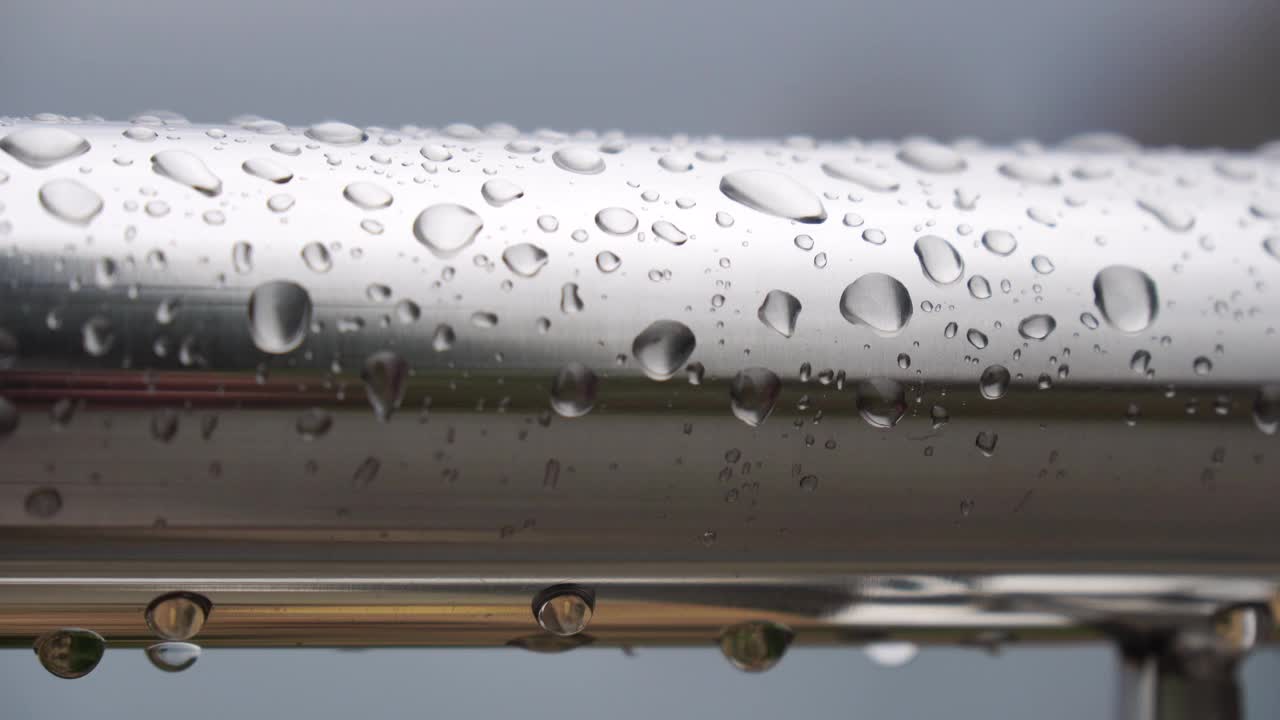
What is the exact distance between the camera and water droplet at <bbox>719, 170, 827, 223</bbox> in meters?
0.14

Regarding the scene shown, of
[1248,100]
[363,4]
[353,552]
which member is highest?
[1248,100]

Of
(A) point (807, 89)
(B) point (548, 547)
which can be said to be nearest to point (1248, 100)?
(A) point (807, 89)

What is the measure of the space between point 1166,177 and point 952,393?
8 centimetres

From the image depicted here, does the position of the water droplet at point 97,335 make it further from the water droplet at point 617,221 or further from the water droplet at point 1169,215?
the water droplet at point 1169,215

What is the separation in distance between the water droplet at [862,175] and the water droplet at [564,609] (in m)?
0.09

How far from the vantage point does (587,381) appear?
4.7 inches

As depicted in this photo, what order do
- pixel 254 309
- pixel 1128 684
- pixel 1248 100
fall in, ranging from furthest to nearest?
pixel 1248 100 → pixel 1128 684 → pixel 254 309

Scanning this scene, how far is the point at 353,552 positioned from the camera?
0.13 metres

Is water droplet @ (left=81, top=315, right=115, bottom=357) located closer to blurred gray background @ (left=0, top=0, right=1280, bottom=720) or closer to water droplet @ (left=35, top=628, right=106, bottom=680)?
water droplet @ (left=35, top=628, right=106, bottom=680)

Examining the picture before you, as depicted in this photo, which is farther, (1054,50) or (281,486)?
(1054,50)

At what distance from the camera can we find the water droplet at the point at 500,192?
131 mm

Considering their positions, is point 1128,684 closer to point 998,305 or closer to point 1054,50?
point 998,305

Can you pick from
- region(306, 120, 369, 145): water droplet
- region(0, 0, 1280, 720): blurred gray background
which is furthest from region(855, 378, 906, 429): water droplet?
region(0, 0, 1280, 720): blurred gray background

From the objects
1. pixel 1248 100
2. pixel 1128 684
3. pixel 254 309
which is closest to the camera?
pixel 254 309
